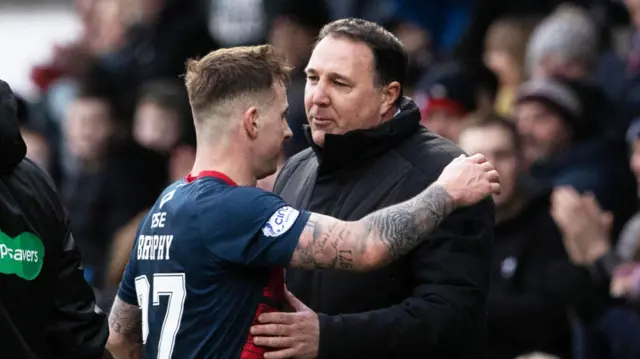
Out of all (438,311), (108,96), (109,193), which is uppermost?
(438,311)

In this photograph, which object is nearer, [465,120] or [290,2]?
[465,120]

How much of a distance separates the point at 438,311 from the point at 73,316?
1249 millimetres

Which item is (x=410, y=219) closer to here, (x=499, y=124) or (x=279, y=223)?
(x=279, y=223)

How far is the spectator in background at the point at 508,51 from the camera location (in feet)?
34.0

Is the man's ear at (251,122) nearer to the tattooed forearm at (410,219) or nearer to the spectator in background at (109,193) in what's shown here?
the tattooed forearm at (410,219)

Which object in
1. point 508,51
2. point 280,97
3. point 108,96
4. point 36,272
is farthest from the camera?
point 108,96

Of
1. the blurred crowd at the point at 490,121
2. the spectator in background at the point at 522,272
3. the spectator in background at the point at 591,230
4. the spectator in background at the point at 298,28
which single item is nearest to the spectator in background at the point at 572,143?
the blurred crowd at the point at 490,121

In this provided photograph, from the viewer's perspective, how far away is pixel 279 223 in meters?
5.02

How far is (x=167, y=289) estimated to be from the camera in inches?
203

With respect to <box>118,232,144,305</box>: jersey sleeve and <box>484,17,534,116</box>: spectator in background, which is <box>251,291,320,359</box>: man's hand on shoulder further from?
<box>484,17,534,116</box>: spectator in background

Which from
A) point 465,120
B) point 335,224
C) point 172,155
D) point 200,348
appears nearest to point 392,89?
point 335,224

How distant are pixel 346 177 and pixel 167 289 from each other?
979mm

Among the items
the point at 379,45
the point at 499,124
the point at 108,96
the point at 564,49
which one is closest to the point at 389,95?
the point at 379,45

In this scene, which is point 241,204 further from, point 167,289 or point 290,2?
point 290,2
